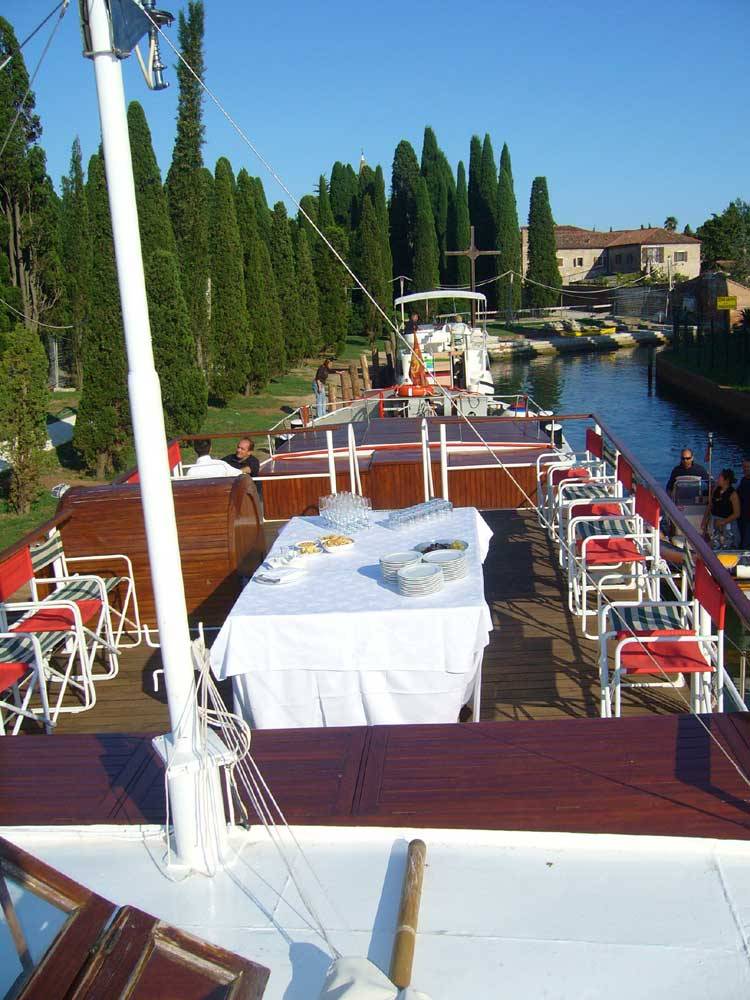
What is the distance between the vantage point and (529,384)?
36688 millimetres

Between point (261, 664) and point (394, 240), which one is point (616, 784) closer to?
point (261, 664)

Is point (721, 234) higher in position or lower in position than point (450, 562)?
higher

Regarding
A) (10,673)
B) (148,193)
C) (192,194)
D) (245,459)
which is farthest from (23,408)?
(192,194)

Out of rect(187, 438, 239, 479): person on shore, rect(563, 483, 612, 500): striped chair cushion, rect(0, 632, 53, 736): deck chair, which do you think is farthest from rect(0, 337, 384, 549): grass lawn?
rect(563, 483, 612, 500): striped chair cushion

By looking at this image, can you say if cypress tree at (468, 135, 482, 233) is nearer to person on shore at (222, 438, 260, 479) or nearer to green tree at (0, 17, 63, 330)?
green tree at (0, 17, 63, 330)

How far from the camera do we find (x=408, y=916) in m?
2.04

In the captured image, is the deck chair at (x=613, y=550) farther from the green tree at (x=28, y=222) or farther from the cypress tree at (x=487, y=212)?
the cypress tree at (x=487, y=212)

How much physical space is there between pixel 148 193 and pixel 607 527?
17241 mm

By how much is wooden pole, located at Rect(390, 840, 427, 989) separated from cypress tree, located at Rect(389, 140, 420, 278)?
48.8 metres

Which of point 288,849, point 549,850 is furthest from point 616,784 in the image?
point 288,849

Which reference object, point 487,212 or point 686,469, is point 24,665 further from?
point 487,212

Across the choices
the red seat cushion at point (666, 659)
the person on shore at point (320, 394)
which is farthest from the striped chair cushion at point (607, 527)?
the person on shore at point (320, 394)

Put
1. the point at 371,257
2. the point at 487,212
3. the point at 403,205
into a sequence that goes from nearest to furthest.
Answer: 1. the point at 371,257
2. the point at 403,205
3. the point at 487,212

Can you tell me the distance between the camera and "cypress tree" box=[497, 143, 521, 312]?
165 feet
